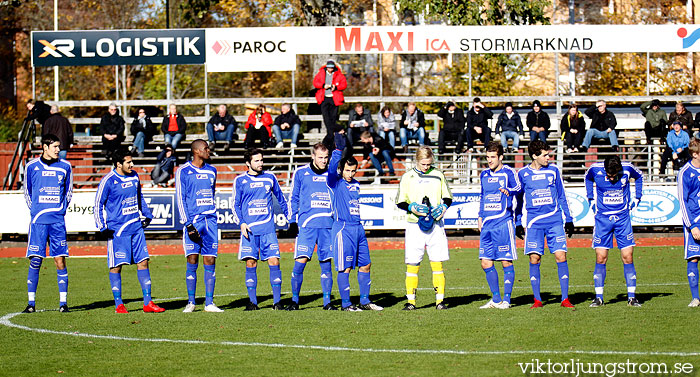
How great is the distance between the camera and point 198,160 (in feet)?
43.5

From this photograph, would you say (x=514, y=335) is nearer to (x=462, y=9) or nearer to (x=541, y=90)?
(x=462, y=9)

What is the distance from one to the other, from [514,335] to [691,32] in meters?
22.2

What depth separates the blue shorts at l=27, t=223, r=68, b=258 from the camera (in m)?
13.5

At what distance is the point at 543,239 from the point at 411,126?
1612 centimetres

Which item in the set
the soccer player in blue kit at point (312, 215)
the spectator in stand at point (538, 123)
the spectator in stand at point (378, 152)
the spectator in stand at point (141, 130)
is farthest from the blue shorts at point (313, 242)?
the spectator in stand at point (141, 130)

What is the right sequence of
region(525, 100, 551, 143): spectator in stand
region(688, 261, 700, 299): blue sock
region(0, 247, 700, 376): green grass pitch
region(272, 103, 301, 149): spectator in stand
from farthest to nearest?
region(272, 103, 301, 149): spectator in stand < region(525, 100, 551, 143): spectator in stand < region(688, 261, 700, 299): blue sock < region(0, 247, 700, 376): green grass pitch

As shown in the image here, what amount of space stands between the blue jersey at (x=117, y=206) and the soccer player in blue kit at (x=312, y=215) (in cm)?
223

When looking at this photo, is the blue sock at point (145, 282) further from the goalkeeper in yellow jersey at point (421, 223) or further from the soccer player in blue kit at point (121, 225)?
the goalkeeper in yellow jersey at point (421, 223)

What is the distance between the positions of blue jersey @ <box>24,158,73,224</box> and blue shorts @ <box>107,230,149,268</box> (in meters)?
0.90

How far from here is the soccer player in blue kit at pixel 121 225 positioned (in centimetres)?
1340

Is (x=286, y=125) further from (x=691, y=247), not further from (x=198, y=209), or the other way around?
(x=691, y=247)

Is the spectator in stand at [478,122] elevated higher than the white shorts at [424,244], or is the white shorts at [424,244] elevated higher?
the spectator in stand at [478,122]

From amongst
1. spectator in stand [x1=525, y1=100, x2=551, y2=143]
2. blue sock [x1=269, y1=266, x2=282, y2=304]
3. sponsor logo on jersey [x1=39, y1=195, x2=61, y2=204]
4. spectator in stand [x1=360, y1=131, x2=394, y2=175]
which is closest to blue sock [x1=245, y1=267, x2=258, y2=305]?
blue sock [x1=269, y1=266, x2=282, y2=304]

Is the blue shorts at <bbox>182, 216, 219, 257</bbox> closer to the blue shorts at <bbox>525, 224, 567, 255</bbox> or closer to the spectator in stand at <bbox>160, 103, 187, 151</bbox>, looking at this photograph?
the blue shorts at <bbox>525, 224, 567, 255</bbox>
